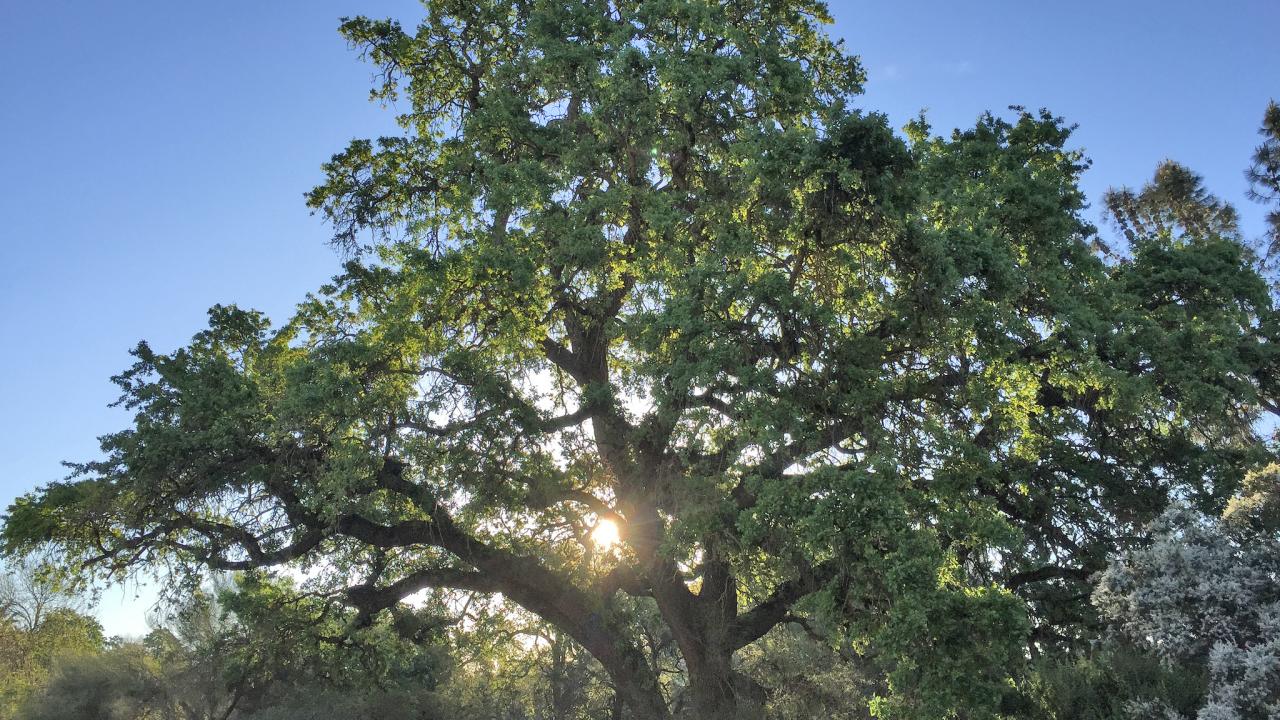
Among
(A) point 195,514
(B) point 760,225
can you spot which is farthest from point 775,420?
(A) point 195,514

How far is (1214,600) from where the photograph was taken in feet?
25.0

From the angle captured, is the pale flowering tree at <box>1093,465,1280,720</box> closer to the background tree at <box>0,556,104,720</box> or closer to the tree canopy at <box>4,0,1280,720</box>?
the tree canopy at <box>4,0,1280,720</box>

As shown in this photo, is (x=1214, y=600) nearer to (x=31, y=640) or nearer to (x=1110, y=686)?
(x=1110, y=686)

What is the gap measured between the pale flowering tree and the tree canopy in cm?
133

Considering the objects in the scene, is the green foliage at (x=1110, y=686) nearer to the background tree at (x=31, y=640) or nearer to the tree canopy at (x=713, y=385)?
the tree canopy at (x=713, y=385)

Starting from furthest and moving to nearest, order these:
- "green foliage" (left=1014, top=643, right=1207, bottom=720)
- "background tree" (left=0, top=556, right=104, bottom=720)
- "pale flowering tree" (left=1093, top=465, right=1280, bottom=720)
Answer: "background tree" (left=0, top=556, right=104, bottom=720) < "green foliage" (left=1014, top=643, right=1207, bottom=720) < "pale flowering tree" (left=1093, top=465, right=1280, bottom=720)

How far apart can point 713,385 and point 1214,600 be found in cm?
555

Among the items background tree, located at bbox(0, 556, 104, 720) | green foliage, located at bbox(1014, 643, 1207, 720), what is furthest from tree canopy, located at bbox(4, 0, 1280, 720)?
background tree, located at bbox(0, 556, 104, 720)

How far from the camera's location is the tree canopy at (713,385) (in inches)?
350

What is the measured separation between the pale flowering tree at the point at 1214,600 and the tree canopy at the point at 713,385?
1328mm

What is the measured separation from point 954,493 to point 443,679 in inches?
756

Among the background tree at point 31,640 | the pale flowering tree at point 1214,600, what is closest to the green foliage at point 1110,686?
the pale flowering tree at point 1214,600

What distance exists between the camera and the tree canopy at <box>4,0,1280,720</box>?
8.90 m

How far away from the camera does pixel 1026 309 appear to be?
1031cm
